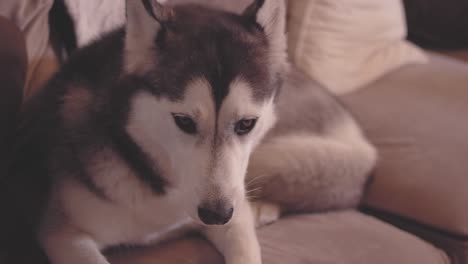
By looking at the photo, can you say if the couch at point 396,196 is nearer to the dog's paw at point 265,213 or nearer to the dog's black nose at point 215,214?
the dog's paw at point 265,213

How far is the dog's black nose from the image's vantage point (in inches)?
37.7

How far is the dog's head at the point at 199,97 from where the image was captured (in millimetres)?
959

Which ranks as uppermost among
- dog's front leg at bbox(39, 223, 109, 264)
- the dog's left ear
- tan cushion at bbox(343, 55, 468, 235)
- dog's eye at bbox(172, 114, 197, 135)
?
the dog's left ear

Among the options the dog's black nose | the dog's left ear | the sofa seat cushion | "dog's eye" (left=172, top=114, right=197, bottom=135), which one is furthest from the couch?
the dog's left ear

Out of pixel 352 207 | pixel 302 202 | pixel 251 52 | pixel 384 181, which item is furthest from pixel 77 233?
pixel 384 181

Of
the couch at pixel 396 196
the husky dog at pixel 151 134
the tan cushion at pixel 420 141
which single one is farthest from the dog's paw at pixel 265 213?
the tan cushion at pixel 420 141

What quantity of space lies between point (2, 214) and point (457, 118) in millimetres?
1466

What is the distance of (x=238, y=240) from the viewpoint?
1.18 metres

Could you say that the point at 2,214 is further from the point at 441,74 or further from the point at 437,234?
the point at 441,74

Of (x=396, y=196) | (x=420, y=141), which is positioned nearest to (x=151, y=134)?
(x=396, y=196)

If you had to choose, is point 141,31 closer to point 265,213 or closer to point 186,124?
point 186,124

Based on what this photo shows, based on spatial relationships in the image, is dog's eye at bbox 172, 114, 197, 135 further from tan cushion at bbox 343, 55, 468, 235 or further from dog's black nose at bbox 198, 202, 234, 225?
tan cushion at bbox 343, 55, 468, 235

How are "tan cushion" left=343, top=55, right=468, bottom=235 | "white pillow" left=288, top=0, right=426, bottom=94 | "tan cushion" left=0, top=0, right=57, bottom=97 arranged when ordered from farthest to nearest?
1. "white pillow" left=288, top=0, right=426, bottom=94
2. "tan cushion" left=343, top=55, right=468, bottom=235
3. "tan cushion" left=0, top=0, right=57, bottom=97

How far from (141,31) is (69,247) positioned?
0.45 metres
